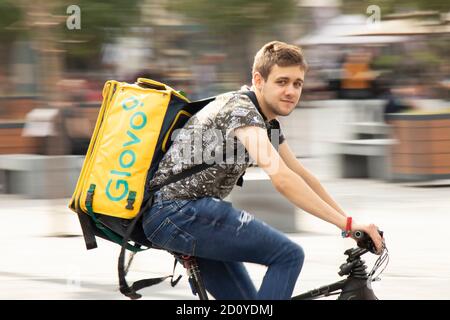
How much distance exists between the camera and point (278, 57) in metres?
3.97

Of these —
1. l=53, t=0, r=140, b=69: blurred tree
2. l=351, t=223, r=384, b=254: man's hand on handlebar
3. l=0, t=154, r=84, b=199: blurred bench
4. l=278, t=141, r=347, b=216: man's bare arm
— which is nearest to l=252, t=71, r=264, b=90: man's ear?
l=278, t=141, r=347, b=216: man's bare arm

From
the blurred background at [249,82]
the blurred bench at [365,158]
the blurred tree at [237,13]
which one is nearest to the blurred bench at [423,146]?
the blurred background at [249,82]

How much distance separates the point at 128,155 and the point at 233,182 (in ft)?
1.39

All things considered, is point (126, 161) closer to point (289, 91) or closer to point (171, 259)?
point (289, 91)

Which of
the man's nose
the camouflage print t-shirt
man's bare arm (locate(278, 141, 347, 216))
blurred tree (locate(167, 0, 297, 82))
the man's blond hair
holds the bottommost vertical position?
blurred tree (locate(167, 0, 297, 82))

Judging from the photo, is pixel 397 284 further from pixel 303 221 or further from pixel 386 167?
pixel 386 167

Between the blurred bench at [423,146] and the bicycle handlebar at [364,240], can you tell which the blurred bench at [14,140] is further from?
the bicycle handlebar at [364,240]

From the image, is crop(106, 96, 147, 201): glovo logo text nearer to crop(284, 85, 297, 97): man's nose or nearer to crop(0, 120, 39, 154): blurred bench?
crop(284, 85, 297, 97): man's nose

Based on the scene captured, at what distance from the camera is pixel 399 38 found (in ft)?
81.0

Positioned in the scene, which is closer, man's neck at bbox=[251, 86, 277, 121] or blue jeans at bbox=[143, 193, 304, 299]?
blue jeans at bbox=[143, 193, 304, 299]

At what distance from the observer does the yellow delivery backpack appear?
3.99 metres

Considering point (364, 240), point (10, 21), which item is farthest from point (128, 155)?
point (10, 21)

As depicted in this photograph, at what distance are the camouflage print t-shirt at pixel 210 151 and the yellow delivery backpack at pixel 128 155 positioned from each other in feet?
0.11

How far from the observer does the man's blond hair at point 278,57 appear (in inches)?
156
